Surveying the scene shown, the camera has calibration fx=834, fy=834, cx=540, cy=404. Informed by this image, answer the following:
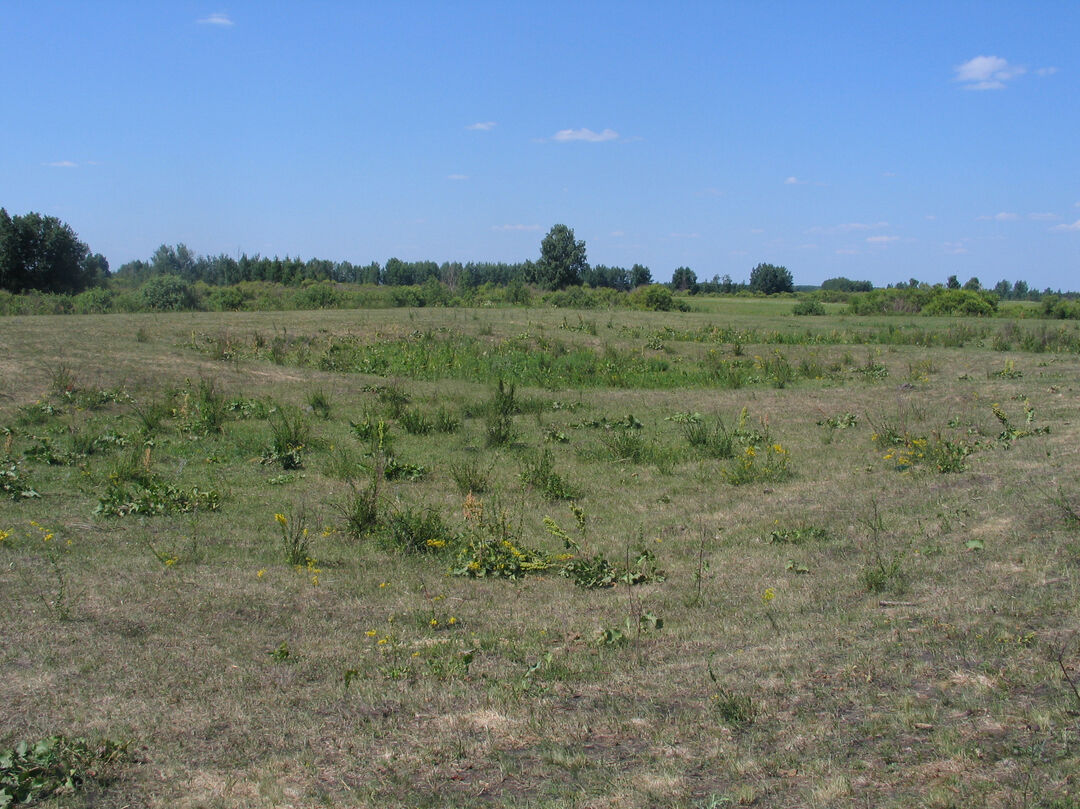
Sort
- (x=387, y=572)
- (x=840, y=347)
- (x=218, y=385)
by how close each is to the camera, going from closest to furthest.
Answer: (x=387, y=572), (x=218, y=385), (x=840, y=347)

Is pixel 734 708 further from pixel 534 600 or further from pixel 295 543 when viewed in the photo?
pixel 295 543

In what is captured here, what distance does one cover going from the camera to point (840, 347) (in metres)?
23.5

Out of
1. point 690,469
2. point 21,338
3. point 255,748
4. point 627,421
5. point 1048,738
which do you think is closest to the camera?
point 1048,738

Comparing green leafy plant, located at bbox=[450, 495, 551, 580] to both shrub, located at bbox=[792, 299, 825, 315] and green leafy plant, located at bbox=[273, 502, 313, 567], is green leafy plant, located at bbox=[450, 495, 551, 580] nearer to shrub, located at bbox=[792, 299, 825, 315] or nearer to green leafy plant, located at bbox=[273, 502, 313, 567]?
green leafy plant, located at bbox=[273, 502, 313, 567]

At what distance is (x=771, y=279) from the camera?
3317 inches

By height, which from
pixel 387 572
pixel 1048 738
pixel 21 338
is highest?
pixel 21 338

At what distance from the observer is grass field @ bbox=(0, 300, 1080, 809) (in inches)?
142

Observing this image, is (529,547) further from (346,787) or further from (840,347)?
(840,347)

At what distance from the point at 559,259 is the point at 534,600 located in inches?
2589

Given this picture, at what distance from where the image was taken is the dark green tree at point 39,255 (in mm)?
41438

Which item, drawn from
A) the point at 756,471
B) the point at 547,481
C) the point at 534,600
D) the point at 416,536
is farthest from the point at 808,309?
the point at 534,600

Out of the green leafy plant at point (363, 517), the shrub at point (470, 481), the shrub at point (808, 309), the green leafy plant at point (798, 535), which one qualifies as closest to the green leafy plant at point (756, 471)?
the green leafy plant at point (798, 535)

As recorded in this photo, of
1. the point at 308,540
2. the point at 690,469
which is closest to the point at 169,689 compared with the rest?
the point at 308,540

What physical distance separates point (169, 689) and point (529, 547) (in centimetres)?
372
